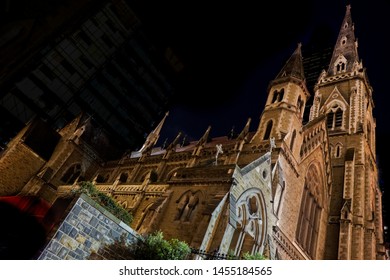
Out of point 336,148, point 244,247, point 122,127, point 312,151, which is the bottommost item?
point 244,247

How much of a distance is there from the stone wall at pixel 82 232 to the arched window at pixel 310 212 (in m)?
15.7

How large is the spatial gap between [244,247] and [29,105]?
76.5 feet

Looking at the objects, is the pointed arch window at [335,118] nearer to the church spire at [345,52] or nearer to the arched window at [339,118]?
the arched window at [339,118]

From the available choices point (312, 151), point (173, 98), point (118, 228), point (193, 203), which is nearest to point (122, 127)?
point (173, 98)

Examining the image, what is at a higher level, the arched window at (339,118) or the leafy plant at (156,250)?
A: the arched window at (339,118)

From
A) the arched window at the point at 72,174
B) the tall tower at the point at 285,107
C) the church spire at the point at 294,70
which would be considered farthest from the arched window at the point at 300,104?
the arched window at the point at 72,174

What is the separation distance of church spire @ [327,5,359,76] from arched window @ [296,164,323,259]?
1942cm

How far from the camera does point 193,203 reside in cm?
1328

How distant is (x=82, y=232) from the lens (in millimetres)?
7426

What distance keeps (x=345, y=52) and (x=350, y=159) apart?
2002 centimetres

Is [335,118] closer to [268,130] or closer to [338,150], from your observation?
[338,150]

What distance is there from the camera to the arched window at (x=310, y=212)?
2114cm
